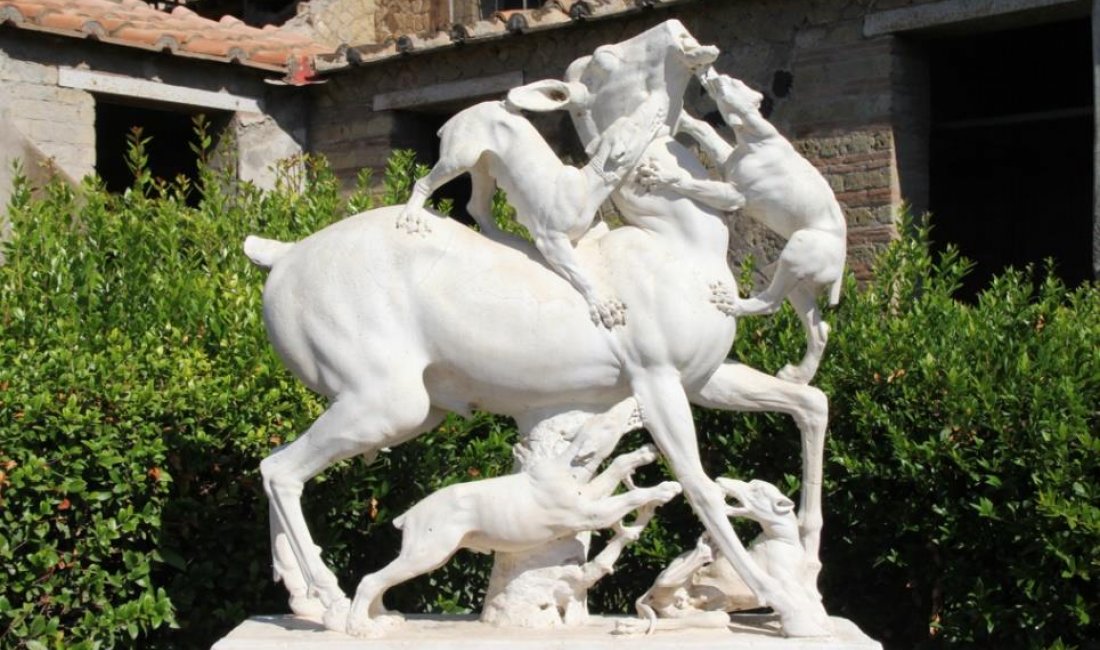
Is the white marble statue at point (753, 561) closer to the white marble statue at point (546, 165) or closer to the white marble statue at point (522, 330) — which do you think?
the white marble statue at point (522, 330)

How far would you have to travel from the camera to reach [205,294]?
18.4 ft

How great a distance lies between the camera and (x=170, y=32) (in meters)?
9.31

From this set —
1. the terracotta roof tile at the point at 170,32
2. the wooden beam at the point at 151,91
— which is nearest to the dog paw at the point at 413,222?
the terracotta roof tile at the point at 170,32

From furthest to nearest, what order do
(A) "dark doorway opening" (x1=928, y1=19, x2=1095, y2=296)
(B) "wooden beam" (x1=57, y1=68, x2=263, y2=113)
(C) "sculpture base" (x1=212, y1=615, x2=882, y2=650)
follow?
1. (B) "wooden beam" (x1=57, y1=68, x2=263, y2=113)
2. (A) "dark doorway opening" (x1=928, y1=19, x2=1095, y2=296)
3. (C) "sculpture base" (x1=212, y1=615, x2=882, y2=650)

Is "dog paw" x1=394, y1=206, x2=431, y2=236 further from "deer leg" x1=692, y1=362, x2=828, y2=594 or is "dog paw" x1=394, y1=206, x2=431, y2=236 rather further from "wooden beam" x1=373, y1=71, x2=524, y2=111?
"wooden beam" x1=373, y1=71, x2=524, y2=111

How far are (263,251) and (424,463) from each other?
5.08 ft

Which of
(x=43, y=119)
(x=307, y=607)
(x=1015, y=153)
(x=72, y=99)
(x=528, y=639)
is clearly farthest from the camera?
(x=1015, y=153)

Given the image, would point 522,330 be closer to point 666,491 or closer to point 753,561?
point 666,491

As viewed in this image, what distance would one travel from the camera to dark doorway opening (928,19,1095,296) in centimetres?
867

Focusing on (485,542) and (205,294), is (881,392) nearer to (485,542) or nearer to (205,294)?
(485,542)

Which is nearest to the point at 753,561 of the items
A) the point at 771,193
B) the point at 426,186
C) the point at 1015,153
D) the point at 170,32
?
the point at 771,193

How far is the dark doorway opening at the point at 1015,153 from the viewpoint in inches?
341

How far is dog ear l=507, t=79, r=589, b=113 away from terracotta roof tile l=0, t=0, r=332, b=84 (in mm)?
5654

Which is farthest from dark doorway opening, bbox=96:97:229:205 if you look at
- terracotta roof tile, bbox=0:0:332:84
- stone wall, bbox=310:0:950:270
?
stone wall, bbox=310:0:950:270
